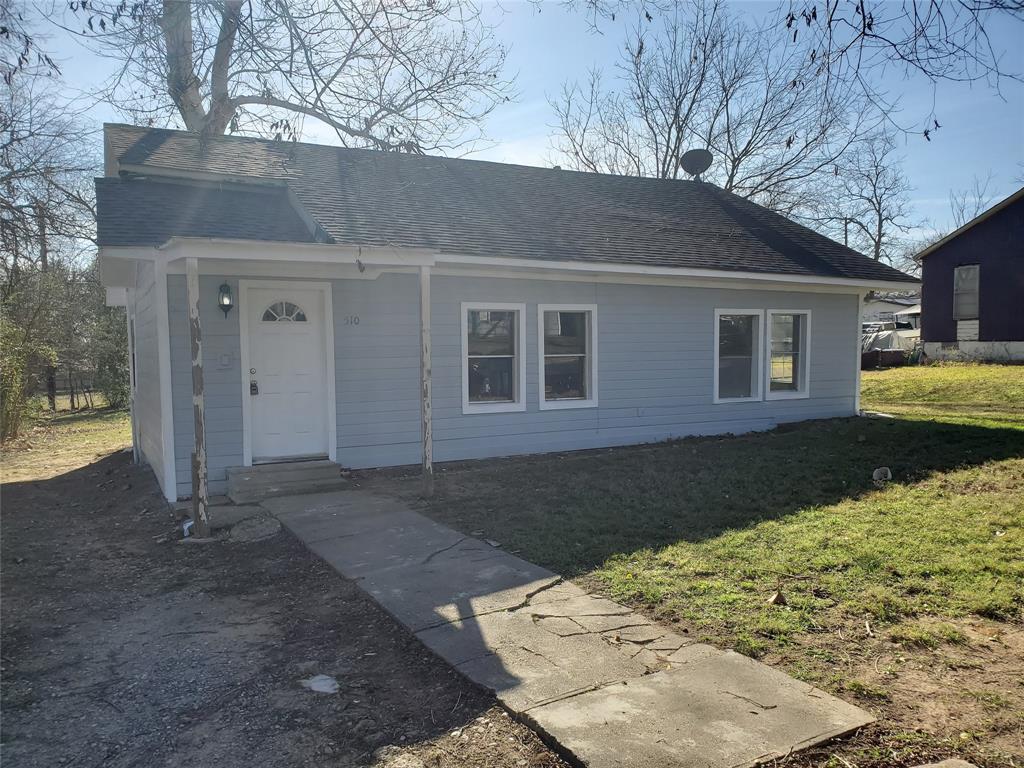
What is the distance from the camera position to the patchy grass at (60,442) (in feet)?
36.7

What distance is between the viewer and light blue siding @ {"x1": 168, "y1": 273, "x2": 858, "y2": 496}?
8094 mm

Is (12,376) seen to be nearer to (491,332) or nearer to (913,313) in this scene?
(491,332)

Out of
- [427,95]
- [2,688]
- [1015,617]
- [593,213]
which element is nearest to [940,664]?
[1015,617]

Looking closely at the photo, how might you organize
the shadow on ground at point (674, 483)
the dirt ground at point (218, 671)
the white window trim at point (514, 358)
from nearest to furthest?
the dirt ground at point (218, 671) < the shadow on ground at point (674, 483) < the white window trim at point (514, 358)

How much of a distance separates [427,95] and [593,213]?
648 cm

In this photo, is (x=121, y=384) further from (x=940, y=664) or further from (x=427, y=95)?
(x=940, y=664)

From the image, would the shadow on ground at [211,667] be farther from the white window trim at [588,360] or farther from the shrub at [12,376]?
the shrub at [12,376]

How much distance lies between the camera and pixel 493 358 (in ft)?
32.4

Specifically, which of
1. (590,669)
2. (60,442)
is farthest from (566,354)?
(60,442)

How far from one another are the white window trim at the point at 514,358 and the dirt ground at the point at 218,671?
12.6ft

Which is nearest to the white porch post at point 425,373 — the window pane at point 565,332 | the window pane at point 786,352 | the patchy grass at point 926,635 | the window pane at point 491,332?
the window pane at point 491,332

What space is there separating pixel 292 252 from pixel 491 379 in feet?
12.3

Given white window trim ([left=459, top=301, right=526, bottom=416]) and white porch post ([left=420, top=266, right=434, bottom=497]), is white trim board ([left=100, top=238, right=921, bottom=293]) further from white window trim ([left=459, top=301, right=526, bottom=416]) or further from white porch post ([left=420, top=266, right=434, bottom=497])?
white window trim ([left=459, top=301, right=526, bottom=416])

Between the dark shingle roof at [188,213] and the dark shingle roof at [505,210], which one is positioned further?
the dark shingle roof at [505,210]
